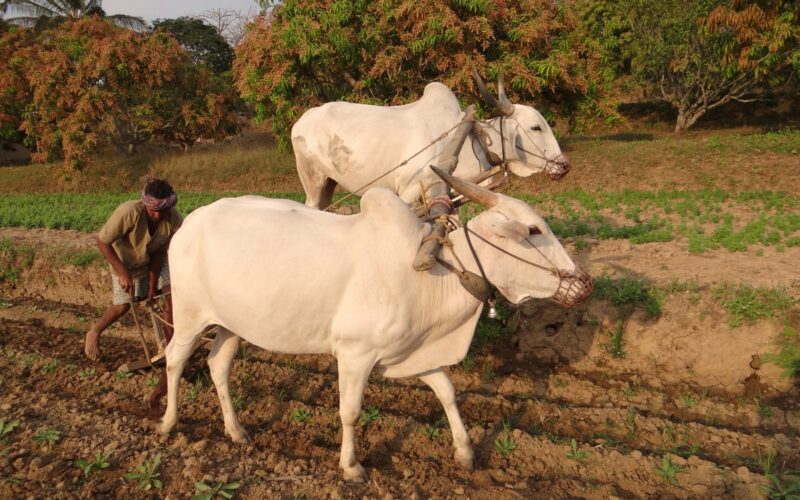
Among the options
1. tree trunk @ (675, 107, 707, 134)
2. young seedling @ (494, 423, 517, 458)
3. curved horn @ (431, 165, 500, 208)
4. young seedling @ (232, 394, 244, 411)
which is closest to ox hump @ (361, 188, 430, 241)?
curved horn @ (431, 165, 500, 208)

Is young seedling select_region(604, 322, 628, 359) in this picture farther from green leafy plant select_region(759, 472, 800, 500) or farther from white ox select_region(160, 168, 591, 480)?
white ox select_region(160, 168, 591, 480)

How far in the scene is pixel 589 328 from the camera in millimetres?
5035

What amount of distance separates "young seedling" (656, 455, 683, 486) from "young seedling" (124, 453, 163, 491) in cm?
295

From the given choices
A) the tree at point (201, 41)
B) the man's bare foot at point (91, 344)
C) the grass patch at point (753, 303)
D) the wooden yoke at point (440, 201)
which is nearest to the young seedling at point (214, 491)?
the wooden yoke at point (440, 201)

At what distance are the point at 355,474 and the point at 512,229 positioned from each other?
5.73 ft

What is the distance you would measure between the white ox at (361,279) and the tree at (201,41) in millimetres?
28402

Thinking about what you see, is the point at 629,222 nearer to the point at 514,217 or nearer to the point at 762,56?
the point at 514,217

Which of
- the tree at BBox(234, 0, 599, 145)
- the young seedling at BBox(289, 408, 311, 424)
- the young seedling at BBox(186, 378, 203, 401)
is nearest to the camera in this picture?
the young seedling at BBox(289, 408, 311, 424)

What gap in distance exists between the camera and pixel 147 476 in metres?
3.22

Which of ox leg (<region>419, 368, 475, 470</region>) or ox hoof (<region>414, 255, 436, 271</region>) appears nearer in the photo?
ox hoof (<region>414, 255, 436, 271</region>)

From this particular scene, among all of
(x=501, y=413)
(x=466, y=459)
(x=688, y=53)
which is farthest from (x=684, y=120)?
(x=466, y=459)

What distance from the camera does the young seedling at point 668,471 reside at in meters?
3.21

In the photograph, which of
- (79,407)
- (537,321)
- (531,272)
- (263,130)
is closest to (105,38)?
(263,130)

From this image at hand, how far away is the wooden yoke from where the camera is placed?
2934 millimetres
